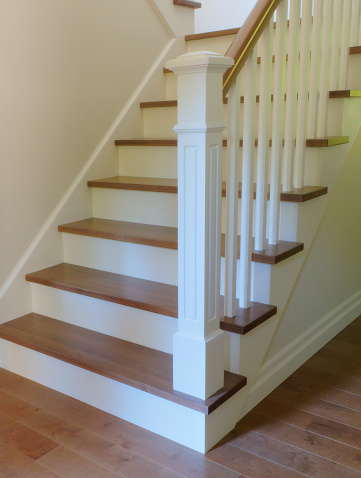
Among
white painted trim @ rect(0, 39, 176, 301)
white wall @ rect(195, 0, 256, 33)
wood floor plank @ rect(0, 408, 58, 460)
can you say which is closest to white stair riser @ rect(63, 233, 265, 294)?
white painted trim @ rect(0, 39, 176, 301)

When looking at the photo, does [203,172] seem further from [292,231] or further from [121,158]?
[121,158]

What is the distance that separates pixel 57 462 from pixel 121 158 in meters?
1.69

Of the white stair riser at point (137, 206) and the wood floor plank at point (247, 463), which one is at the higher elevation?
the white stair riser at point (137, 206)

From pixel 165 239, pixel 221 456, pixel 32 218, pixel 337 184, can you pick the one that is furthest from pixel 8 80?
pixel 221 456

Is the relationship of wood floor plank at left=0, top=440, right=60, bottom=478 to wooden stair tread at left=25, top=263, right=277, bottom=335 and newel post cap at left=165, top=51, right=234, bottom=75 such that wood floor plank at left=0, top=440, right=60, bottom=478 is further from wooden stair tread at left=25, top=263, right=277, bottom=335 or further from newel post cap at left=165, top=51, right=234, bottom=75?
newel post cap at left=165, top=51, right=234, bottom=75

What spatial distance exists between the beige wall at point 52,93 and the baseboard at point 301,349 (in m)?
1.25

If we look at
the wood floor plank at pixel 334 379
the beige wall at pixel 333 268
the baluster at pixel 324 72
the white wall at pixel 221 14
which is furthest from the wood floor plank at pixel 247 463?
the white wall at pixel 221 14

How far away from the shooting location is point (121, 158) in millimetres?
2908

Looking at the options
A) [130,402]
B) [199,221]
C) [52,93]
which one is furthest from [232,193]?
[52,93]

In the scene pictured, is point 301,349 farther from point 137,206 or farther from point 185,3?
point 185,3

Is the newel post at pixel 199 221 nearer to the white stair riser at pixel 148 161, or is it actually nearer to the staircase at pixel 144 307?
the staircase at pixel 144 307

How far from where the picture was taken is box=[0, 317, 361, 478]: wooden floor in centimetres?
168

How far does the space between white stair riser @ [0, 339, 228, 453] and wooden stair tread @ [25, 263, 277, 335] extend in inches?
11.6

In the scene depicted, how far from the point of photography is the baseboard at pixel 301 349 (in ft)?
6.86
